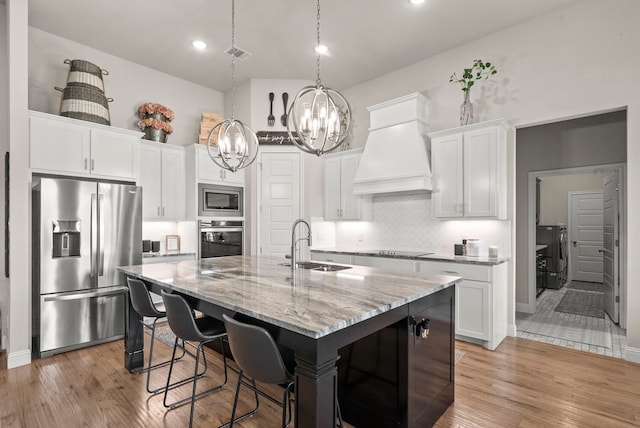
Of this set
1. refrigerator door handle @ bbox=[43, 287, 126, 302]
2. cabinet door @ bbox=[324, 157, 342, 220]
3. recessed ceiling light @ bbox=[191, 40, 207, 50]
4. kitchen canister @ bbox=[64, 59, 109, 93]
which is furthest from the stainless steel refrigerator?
cabinet door @ bbox=[324, 157, 342, 220]

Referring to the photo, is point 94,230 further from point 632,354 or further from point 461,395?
point 632,354

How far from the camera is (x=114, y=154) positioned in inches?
154

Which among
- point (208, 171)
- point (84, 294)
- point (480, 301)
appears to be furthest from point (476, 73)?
point (84, 294)

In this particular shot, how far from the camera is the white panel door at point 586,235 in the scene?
723 centimetres

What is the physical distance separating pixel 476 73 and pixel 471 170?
1.26m

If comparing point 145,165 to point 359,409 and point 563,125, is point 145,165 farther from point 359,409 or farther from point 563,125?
point 563,125

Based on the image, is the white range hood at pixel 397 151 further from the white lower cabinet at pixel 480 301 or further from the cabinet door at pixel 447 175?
the white lower cabinet at pixel 480 301

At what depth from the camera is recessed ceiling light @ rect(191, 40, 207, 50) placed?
4234 mm

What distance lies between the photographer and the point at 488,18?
12.0 feet

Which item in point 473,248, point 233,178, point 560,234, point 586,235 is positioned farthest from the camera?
point 586,235

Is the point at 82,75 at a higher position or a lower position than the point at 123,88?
lower

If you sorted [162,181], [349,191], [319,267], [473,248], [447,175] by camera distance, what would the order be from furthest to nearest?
[349,191], [162,181], [447,175], [473,248], [319,267]

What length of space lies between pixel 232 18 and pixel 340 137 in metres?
2.25

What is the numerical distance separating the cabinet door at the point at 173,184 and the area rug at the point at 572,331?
486 cm
